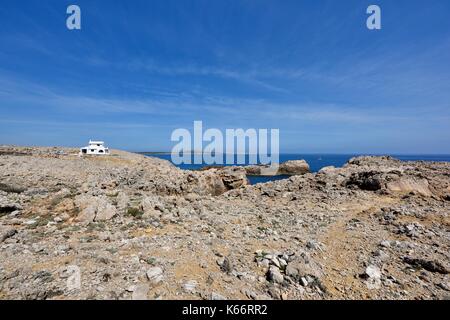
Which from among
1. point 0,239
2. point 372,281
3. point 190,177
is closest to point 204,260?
point 372,281

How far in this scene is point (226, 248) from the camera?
7043mm

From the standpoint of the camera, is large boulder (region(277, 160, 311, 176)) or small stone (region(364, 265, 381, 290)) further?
large boulder (region(277, 160, 311, 176))

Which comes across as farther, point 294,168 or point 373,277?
point 294,168

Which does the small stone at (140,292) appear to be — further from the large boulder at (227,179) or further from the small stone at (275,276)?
the large boulder at (227,179)

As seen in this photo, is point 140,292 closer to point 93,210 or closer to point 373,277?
point 373,277

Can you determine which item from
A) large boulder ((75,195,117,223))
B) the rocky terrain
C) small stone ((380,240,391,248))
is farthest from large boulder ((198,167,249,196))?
small stone ((380,240,391,248))

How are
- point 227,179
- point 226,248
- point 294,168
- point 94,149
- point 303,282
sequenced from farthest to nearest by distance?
point 294,168 < point 94,149 < point 227,179 < point 226,248 < point 303,282

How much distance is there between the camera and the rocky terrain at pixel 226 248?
4809mm

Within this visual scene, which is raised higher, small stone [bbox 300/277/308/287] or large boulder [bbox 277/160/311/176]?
small stone [bbox 300/277/308/287]

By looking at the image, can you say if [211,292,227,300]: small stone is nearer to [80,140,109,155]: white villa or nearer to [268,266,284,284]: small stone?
[268,266,284,284]: small stone

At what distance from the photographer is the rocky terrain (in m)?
4.81

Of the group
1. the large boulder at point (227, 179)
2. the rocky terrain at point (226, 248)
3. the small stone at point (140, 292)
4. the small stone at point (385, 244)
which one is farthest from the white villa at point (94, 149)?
the small stone at point (385, 244)

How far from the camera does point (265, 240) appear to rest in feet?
25.9

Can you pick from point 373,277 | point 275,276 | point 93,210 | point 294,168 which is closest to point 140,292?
point 275,276
